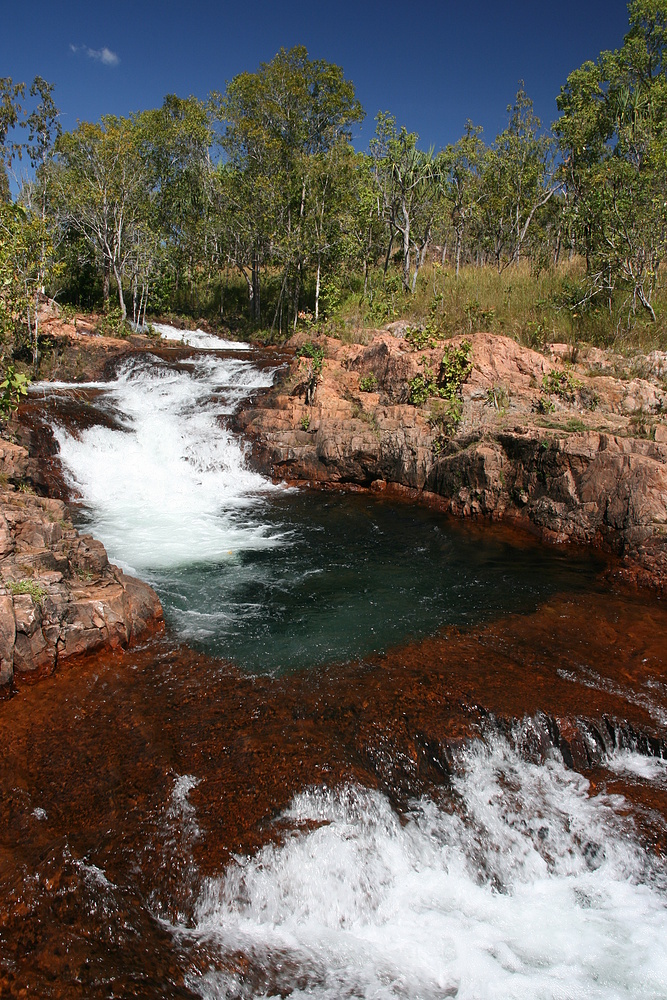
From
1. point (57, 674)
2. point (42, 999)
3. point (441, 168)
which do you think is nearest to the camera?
point (42, 999)

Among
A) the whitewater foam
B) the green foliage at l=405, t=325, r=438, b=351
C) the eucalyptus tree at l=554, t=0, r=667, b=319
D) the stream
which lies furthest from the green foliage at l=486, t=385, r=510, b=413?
the stream

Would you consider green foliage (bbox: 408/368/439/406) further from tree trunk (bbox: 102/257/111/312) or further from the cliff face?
tree trunk (bbox: 102/257/111/312)

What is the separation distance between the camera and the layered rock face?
5102 mm

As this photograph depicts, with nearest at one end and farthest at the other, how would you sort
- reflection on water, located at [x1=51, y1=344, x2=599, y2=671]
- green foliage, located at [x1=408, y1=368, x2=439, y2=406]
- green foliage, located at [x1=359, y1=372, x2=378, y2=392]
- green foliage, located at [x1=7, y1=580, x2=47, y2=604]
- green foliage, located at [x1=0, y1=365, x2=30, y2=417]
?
green foliage, located at [x1=7, y1=580, x2=47, y2=604] → reflection on water, located at [x1=51, y1=344, x2=599, y2=671] → green foliage, located at [x1=0, y1=365, x2=30, y2=417] → green foliage, located at [x1=408, y1=368, x2=439, y2=406] → green foliage, located at [x1=359, y1=372, x2=378, y2=392]

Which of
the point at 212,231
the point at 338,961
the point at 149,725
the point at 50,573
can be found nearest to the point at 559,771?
the point at 338,961

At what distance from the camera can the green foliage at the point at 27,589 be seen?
5230mm

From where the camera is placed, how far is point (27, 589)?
5266 millimetres

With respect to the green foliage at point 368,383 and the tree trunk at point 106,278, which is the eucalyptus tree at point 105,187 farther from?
the green foliage at point 368,383

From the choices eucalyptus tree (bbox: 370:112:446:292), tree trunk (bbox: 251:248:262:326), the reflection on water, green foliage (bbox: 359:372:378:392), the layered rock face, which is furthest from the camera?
tree trunk (bbox: 251:248:262:326)

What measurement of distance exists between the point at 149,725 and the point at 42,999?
1.97 meters

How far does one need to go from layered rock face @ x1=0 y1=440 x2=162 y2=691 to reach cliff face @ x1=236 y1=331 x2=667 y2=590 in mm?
6549

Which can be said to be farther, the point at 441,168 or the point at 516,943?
the point at 441,168

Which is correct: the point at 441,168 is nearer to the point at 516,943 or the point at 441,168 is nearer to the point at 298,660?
the point at 298,660

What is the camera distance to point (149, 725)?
Result: 15.1 ft
